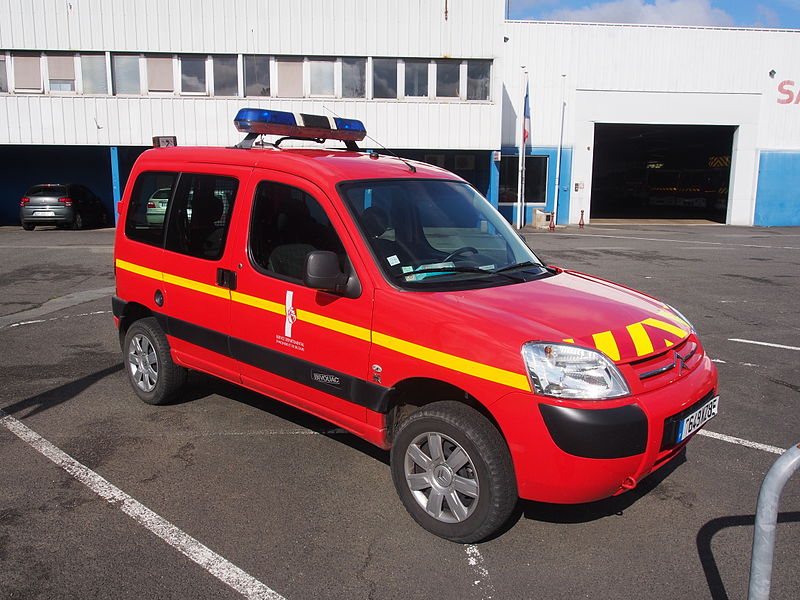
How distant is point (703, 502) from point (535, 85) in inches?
940

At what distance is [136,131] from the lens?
2222 centimetres

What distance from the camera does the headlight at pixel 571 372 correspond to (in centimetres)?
310

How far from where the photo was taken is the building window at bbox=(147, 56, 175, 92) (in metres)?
21.9

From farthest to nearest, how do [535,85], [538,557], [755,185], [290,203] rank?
[755,185], [535,85], [290,203], [538,557]

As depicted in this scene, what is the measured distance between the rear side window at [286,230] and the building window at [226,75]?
764 inches

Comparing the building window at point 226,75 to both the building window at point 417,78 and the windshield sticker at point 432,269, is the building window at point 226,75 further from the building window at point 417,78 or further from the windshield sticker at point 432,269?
the windshield sticker at point 432,269

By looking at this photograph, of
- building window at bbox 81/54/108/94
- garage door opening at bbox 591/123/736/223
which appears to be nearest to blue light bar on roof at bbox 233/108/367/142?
building window at bbox 81/54/108/94

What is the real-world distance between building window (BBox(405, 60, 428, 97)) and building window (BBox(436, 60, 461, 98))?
0.43 m

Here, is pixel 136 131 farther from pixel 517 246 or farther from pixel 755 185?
pixel 755 185

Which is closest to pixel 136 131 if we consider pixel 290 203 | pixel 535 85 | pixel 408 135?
pixel 408 135

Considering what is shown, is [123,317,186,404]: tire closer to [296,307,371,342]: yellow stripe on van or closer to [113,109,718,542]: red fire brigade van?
[113,109,718,542]: red fire brigade van

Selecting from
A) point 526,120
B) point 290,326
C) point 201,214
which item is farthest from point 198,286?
point 526,120

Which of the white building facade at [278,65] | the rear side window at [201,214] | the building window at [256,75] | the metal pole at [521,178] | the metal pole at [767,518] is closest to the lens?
the metal pole at [767,518]

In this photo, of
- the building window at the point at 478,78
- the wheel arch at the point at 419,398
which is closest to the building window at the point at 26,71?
the building window at the point at 478,78
